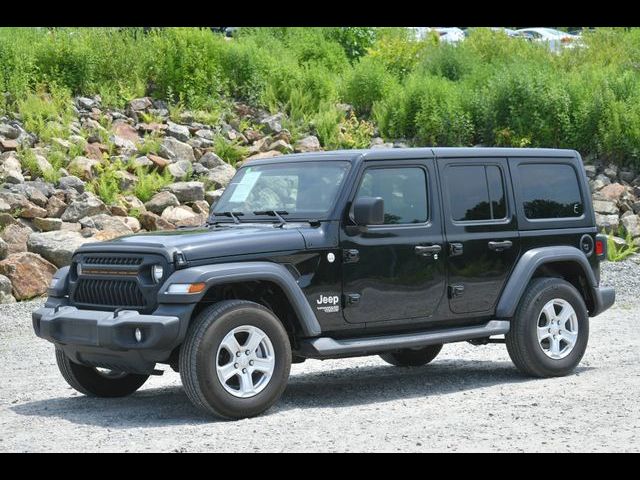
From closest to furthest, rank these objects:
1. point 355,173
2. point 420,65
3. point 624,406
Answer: point 624,406 < point 355,173 < point 420,65

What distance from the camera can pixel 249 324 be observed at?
25.1 ft

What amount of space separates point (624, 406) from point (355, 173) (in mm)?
2625

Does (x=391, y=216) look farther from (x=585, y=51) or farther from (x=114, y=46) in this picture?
(x=585, y=51)

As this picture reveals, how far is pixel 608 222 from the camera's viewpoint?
18.9 metres

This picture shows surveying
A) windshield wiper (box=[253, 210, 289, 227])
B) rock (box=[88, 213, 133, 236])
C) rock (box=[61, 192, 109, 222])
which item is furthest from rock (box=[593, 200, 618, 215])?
windshield wiper (box=[253, 210, 289, 227])

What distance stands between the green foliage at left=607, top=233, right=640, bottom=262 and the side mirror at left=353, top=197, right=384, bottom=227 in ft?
34.7

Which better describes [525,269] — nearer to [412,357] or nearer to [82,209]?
[412,357]

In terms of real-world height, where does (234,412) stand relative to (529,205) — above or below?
below

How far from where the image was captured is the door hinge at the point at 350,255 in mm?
8273

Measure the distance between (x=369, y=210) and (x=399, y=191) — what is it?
0.72 metres

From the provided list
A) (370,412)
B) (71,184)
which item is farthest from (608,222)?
(370,412)

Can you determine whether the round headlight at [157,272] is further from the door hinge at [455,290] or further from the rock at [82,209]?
the rock at [82,209]

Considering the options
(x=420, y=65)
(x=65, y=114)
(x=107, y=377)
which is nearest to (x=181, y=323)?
(x=107, y=377)

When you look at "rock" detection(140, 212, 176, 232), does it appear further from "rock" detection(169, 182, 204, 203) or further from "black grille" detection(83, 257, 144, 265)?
"black grille" detection(83, 257, 144, 265)
